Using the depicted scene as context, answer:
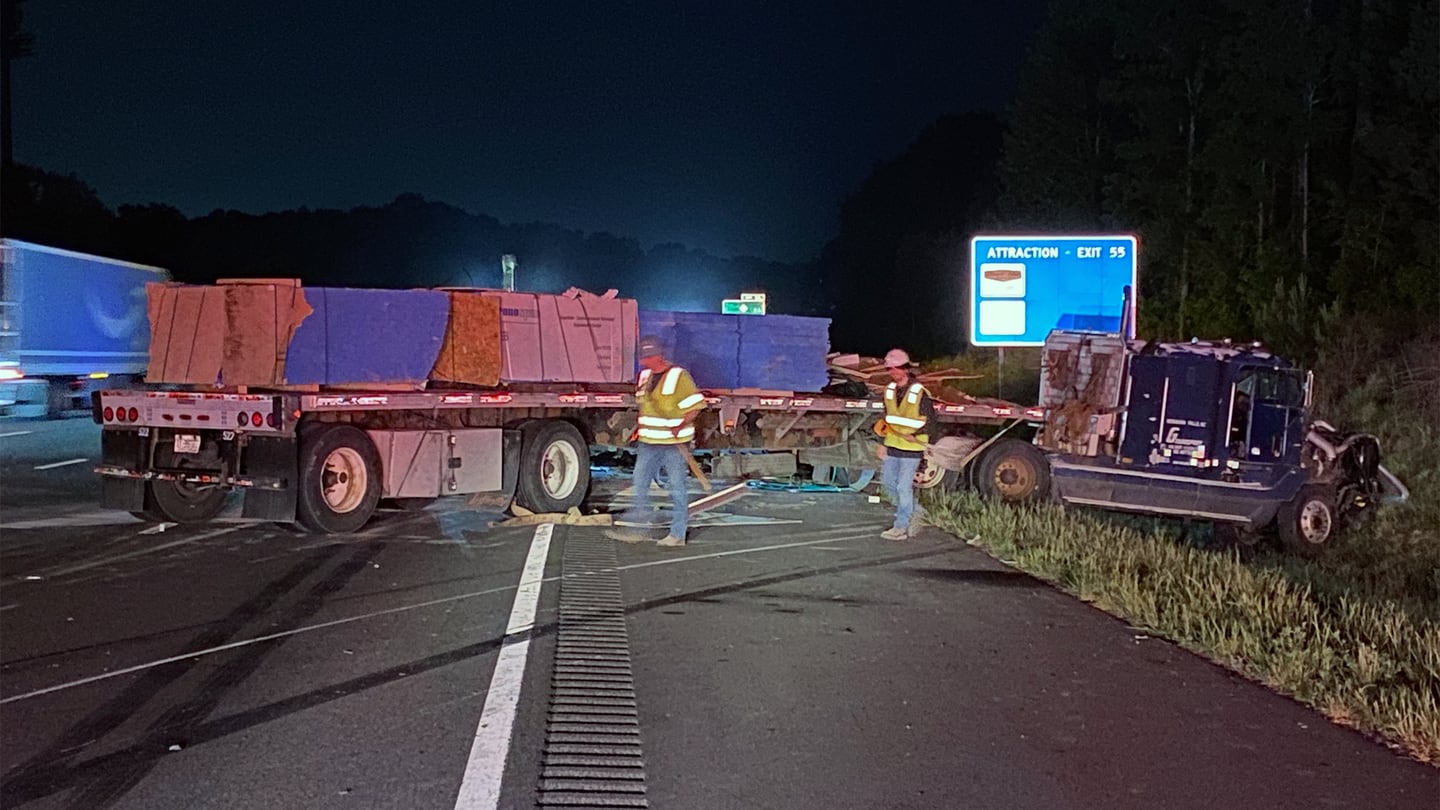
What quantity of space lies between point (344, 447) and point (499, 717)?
19.6 ft

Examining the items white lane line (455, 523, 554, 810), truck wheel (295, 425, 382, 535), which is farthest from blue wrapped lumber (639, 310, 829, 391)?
white lane line (455, 523, 554, 810)

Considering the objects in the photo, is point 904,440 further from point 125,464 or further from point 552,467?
point 125,464

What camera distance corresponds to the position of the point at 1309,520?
44.0ft

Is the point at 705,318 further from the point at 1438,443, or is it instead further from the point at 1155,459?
the point at 1438,443

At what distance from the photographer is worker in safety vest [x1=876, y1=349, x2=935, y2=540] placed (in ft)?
38.1

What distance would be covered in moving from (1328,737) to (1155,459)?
7373 millimetres

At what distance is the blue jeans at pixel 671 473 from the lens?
1091cm

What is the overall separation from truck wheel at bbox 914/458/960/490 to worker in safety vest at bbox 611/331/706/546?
→ 4.70m

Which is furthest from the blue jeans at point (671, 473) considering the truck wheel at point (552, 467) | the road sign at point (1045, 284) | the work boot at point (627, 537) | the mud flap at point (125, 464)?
the road sign at point (1045, 284)

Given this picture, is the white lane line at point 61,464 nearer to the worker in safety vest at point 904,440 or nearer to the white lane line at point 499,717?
the white lane line at point 499,717

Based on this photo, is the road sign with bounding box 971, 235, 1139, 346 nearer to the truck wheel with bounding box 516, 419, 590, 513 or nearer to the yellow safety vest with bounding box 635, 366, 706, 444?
the truck wheel with bounding box 516, 419, 590, 513

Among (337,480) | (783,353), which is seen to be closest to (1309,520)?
(783,353)

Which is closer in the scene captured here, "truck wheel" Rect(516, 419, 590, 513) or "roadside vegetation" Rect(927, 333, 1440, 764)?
"roadside vegetation" Rect(927, 333, 1440, 764)

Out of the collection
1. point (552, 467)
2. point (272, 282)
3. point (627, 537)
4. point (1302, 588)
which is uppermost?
point (272, 282)
